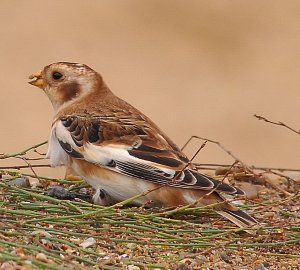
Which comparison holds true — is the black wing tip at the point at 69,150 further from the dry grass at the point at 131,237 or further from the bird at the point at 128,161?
the dry grass at the point at 131,237

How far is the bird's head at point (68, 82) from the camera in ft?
26.8

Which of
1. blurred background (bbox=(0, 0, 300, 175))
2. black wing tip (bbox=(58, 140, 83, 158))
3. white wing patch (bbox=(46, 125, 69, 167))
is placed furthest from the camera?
blurred background (bbox=(0, 0, 300, 175))

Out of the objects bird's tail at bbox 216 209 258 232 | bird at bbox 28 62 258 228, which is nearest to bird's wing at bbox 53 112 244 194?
bird at bbox 28 62 258 228

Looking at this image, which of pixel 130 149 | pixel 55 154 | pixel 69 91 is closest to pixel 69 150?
pixel 55 154

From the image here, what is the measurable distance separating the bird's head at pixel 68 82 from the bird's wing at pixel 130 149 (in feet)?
1.47

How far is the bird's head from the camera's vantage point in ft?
26.8

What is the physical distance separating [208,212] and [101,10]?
14.4 meters

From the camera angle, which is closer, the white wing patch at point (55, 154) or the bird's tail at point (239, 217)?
the bird's tail at point (239, 217)

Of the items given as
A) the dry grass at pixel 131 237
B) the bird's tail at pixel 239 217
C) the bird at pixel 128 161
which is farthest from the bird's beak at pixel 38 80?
the bird's tail at pixel 239 217

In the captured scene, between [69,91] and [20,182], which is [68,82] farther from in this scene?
[20,182]

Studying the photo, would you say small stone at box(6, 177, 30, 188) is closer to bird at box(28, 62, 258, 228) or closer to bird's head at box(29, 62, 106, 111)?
bird at box(28, 62, 258, 228)

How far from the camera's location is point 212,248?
21.5ft

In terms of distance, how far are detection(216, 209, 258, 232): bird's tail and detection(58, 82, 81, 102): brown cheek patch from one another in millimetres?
1526

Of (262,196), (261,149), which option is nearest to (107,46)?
(261,149)
